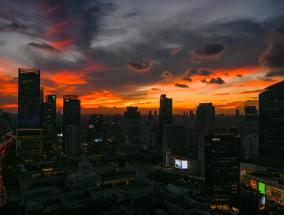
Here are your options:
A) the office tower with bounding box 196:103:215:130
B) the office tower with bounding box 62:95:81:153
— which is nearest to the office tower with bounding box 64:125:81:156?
the office tower with bounding box 62:95:81:153

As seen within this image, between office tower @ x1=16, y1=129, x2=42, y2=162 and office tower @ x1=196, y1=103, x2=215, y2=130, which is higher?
office tower @ x1=196, y1=103, x2=215, y2=130

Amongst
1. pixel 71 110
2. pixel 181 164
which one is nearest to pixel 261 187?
pixel 181 164

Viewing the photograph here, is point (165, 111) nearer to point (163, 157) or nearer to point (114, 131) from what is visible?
point (114, 131)

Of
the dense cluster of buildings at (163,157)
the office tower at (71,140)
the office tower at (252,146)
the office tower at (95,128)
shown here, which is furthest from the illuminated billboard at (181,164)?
the office tower at (95,128)

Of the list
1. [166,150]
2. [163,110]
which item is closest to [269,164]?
[166,150]

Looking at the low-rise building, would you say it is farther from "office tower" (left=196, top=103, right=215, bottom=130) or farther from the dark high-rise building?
the dark high-rise building

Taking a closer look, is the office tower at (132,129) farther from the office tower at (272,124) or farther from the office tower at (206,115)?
the office tower at (272,124)
